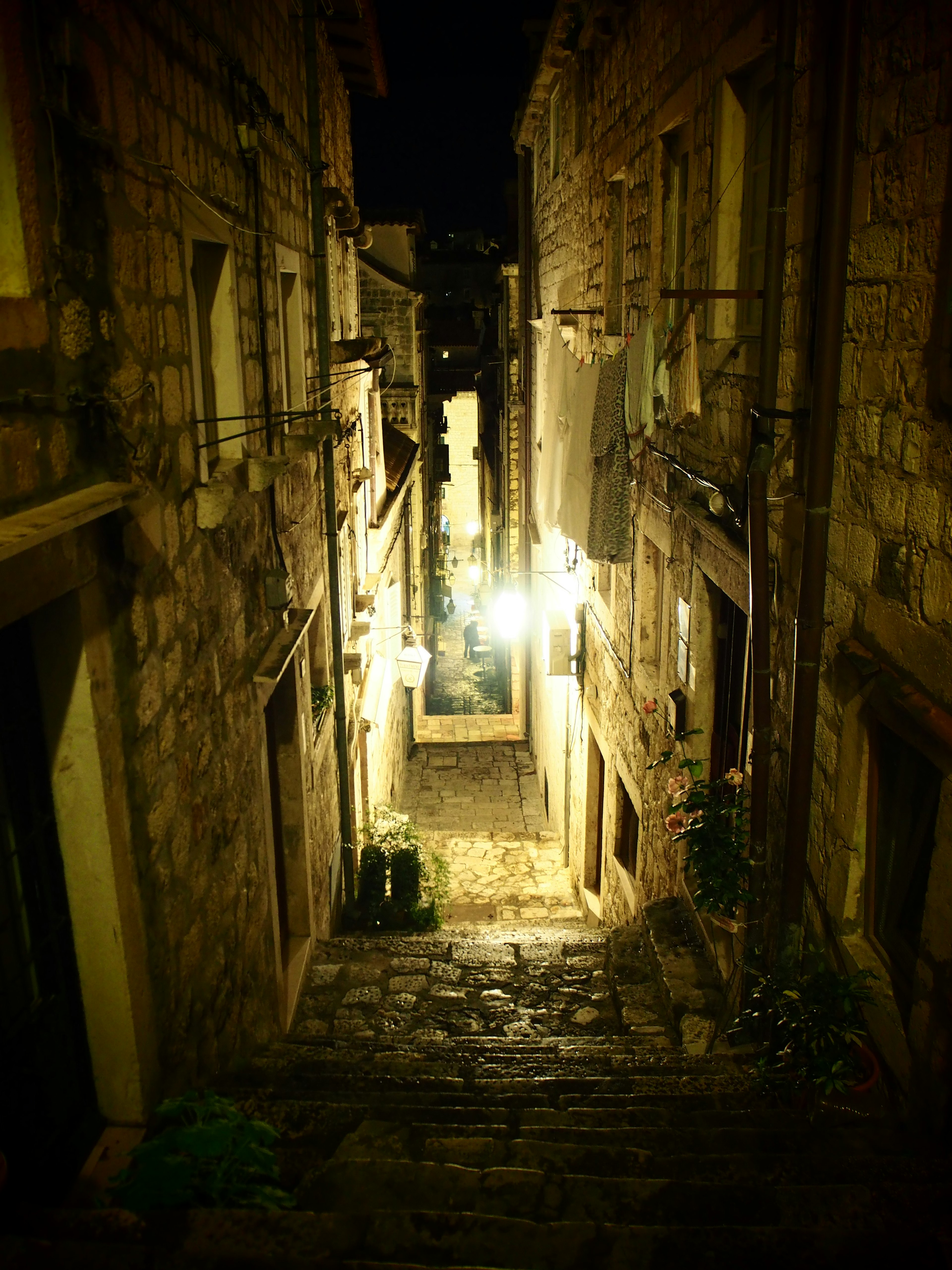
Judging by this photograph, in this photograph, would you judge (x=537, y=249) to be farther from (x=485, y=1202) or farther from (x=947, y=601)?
(x=485, y=1202)

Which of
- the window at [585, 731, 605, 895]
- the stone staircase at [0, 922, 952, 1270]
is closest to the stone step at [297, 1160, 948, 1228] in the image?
the stone staircase at [0, 922, 952, 1270]

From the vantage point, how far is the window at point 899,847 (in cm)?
318

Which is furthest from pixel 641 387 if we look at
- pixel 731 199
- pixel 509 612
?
pixel 509 612

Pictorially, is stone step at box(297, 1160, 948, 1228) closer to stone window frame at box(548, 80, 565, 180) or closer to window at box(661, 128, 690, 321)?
window at box(661, 128, 690, 321)

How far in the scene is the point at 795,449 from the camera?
3805 mm

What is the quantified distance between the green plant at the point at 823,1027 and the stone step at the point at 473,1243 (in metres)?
0.77

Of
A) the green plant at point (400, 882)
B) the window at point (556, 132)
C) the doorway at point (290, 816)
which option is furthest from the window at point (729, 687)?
the window at point (556, 132)

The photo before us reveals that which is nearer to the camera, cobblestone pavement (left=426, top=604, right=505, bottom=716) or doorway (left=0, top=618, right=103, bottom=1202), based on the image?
doorway (left=0, top=618, right=103, bottom=1202)

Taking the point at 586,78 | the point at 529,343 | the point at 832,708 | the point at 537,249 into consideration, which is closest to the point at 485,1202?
the point at 832,708

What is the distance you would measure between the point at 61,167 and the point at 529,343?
13.6 meters

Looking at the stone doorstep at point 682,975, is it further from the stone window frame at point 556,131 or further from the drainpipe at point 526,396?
the stone window frame at point 556,131

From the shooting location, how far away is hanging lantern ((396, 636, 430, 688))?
1277 centimetres

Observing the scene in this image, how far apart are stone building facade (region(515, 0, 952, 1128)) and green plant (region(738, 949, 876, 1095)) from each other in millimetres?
111

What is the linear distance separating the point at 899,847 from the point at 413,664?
Answer: 994 cm
